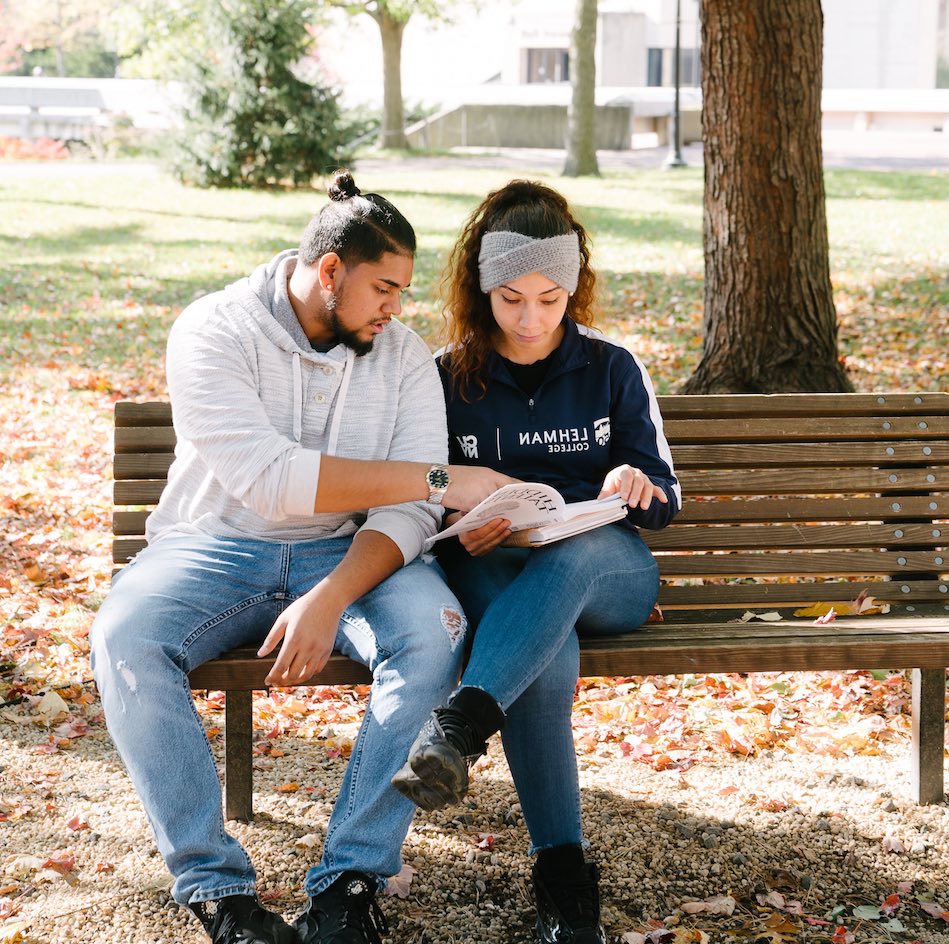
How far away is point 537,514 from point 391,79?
25.1m

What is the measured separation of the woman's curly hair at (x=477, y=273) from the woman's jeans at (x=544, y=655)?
599 mm

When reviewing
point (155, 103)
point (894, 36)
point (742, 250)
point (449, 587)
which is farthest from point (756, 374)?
point (894, 36)

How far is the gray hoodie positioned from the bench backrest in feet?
1.99

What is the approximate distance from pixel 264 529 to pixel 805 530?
162 cm

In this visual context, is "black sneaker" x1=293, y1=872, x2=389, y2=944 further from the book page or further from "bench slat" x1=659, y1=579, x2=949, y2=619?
"bench slat" x1=659, y1=579, x2=949, y2=619

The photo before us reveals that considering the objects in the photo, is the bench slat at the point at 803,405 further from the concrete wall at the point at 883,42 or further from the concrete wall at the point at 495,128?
the concrete wall at the point at 883,42

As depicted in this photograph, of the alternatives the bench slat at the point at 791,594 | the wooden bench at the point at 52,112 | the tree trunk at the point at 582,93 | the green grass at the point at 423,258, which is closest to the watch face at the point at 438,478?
the green grass at the point at 423,258

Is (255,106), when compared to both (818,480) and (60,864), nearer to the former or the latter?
(818,480)

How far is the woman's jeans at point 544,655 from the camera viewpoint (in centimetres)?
278

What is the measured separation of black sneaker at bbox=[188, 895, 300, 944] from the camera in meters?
2.50

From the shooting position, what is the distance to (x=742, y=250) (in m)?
6.26

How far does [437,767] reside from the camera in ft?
8.29

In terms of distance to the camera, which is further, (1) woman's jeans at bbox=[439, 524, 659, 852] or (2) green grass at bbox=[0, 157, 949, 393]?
(2) green grass at bbox=[0, 157, 949, 393]

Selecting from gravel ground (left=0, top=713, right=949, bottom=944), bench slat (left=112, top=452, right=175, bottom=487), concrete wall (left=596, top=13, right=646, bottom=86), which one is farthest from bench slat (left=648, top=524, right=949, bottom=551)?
concrete wall (left=596, top=13, right=646, bottom=86)
